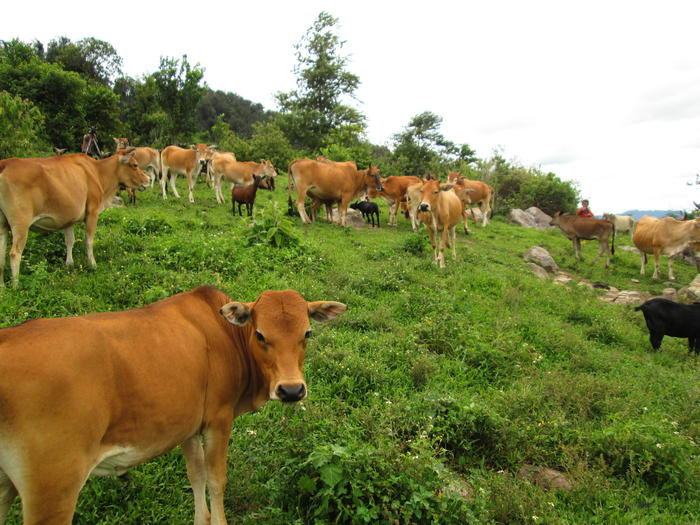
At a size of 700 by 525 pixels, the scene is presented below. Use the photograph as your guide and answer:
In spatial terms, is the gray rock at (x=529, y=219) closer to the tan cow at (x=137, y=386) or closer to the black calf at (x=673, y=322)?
the black calf at (x=673, y=322)

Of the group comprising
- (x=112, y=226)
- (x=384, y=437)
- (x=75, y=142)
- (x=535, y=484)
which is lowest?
(x=535, y=484)

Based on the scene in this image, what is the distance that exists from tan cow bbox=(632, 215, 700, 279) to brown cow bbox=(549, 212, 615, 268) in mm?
1084

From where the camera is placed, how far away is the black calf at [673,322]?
8391 mm

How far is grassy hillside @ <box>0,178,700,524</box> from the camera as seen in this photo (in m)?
3.55

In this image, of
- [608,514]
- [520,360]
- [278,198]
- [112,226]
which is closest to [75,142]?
[278,198]

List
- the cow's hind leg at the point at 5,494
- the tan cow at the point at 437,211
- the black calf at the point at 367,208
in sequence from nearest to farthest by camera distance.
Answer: the cow's hind leg at the point at 5,494 → the tan cow at the point at 437,211 → the black calf at the point at 367,208

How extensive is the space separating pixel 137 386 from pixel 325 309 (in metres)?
1.57

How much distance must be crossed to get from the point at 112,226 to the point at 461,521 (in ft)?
32.3

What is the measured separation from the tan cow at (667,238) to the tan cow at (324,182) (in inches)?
424

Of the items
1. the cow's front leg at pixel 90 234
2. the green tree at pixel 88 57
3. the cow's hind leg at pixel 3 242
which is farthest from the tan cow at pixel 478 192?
the green tree at pixel 88 57

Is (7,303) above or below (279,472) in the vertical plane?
above

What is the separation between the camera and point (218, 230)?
1184 centimetres

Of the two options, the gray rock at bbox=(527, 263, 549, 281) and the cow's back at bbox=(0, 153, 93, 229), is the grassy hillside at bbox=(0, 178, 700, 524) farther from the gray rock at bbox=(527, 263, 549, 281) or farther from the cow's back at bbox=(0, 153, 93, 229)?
the gray rock at bbox=(527, 263, 549, 281)

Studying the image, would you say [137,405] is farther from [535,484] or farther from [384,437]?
[535,484]
